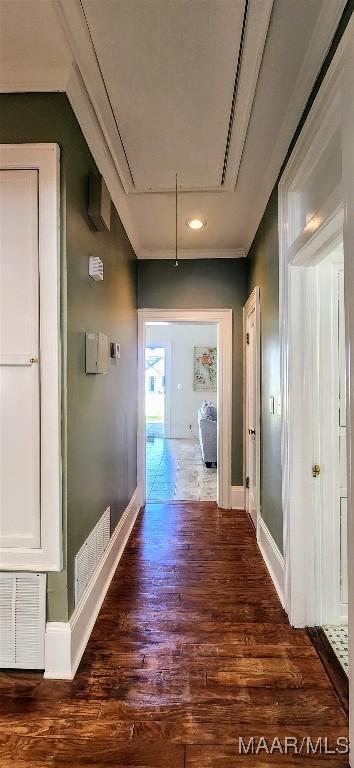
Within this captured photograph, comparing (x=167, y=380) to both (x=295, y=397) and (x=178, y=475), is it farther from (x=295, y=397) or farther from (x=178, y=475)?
(x=295, y=397)

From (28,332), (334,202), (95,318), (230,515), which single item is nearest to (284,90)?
(334,202)

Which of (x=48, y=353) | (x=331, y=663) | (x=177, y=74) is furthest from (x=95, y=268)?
(x=331, y=663)

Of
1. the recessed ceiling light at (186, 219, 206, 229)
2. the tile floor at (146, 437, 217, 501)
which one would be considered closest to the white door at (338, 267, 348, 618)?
the recessed ceiling light at (186, 219, 206, 229)

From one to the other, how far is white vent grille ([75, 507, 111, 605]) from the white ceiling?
2056mm

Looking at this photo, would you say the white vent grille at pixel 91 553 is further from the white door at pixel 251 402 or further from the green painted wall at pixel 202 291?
the green painted wall at pixel 202 291

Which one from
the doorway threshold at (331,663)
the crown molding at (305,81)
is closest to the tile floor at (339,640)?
the doorway threshold at (331,663)

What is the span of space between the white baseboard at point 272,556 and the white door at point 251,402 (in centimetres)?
37

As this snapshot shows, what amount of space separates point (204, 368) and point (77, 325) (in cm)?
717

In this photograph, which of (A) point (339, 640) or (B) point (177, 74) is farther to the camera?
(A) point (339, 640)

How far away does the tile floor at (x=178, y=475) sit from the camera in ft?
14.9

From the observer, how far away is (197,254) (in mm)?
3969

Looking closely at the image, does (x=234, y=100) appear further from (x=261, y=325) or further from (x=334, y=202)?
(x=261, y=325)

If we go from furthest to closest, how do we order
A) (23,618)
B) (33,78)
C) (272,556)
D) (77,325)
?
(272,556)
(77,325)
(23,618)
(33,78)

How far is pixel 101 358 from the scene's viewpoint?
2.07m
